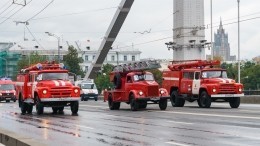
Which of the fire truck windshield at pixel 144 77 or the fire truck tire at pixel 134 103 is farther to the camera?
the fire truck windshield at pixel 144 77

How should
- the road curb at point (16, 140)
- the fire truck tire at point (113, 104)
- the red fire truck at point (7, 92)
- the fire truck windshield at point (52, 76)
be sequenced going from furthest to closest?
the red fire truck at point (7, 92), the fire truck tire at point (113, 104), the fire truck windshield at point (52, 76), the road curb at point (16, 140)

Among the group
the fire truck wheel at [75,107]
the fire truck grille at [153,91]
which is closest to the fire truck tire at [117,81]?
the fire truck grille at [153,91]

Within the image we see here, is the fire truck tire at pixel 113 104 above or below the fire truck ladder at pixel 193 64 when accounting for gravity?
below

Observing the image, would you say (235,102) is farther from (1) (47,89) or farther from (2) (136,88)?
(1) (47,89)

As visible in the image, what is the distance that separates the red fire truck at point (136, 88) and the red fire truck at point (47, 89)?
11.7 ft

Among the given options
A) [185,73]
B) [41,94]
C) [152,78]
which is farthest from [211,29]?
[41,94]

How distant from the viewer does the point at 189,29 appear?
60.7m

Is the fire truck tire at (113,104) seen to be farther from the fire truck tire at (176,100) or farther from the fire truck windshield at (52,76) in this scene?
the fire truck windshield at (52,76)

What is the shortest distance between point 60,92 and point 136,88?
4832 millimetres

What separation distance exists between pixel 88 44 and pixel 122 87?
126052mm

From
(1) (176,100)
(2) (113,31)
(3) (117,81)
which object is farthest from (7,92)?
(2) (113,31)

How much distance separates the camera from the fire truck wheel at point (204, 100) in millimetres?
31291

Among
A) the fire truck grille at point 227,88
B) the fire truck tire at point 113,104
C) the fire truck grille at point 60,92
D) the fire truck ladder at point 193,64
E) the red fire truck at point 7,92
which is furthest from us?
the red fire truck at point 7,92

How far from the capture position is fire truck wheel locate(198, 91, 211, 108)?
103ft
